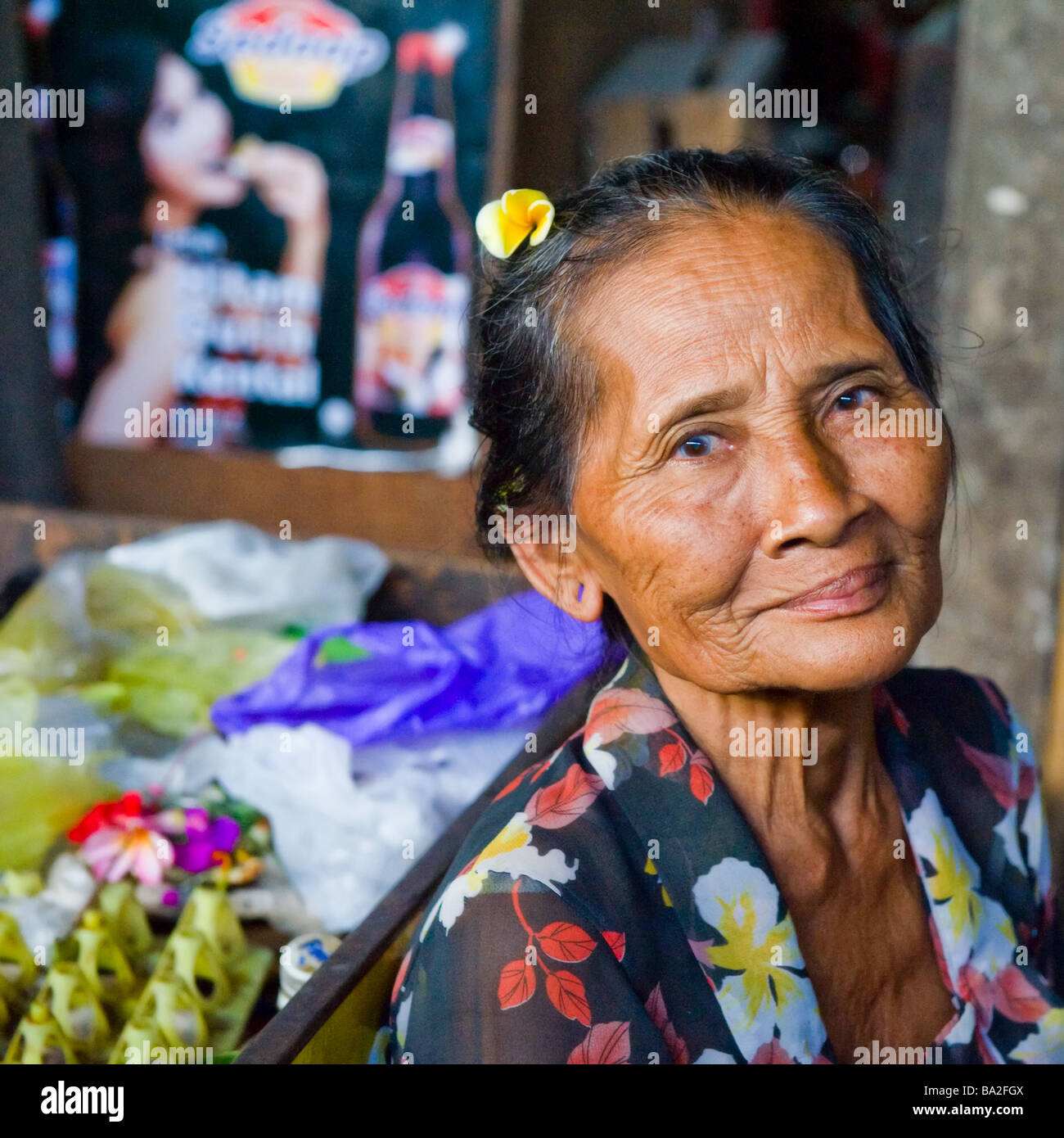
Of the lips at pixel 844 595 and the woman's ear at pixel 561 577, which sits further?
the woman's ear at pixel 561 577

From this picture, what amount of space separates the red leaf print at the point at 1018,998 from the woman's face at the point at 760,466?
0.55 m

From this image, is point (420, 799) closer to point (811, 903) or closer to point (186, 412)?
point (811, 903)

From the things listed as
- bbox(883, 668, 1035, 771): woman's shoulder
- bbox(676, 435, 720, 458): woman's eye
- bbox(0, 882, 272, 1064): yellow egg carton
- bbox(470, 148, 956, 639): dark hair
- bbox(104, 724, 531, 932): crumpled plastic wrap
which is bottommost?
bbox(0, 882, 272, 1064): yellow egg carton

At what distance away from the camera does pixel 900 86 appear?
16.2ft

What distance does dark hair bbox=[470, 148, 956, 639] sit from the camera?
1.40 metres

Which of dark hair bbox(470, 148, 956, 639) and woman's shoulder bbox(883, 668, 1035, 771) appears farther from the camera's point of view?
woman's shoulder bbox(883, 668, 1035, 771)

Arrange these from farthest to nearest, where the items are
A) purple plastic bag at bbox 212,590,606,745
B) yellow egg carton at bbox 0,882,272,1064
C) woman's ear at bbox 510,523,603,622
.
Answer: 1. purple plastic bag at bbox 212,590,606,745
2. yellow egg carton at bbox 0,882,272,1064
3. woman's ear at bbox 510,523,603,622

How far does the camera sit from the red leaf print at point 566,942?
1195 millimetres

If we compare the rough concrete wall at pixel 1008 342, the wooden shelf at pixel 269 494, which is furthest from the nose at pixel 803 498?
the wooden shelf at pixel 269 494

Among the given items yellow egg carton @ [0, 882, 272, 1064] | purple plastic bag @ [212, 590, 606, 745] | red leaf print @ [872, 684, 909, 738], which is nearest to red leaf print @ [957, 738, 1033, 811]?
red leaf print @ [872, 684, 909, 738]

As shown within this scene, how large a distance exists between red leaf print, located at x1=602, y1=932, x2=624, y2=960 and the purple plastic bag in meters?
1.03

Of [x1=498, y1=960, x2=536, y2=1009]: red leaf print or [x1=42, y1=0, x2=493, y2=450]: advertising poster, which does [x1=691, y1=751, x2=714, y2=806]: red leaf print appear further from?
[x1=42, y1=0, x2=493, y2=450]: advertising poster

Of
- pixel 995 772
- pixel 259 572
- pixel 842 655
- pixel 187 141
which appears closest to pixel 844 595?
pixel 842 655

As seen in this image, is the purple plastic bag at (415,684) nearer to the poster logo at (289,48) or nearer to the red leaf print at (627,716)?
the red leaf print at (627,716)
